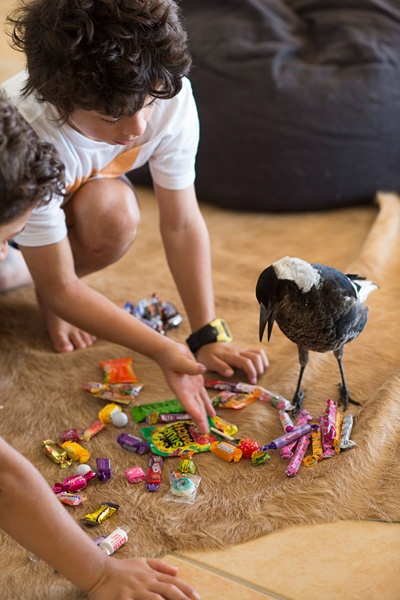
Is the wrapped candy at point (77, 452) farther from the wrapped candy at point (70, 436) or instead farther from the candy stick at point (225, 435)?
the candy stick at point (225, 435)

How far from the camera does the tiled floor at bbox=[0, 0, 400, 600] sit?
1.01 metres

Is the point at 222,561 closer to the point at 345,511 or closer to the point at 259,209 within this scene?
the point at 345,511

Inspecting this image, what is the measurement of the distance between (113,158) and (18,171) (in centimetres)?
59

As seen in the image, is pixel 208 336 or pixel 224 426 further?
pixel 208 336

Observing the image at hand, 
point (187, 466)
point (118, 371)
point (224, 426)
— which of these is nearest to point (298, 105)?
point (118, 371)

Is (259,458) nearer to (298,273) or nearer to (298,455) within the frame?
(298,455)

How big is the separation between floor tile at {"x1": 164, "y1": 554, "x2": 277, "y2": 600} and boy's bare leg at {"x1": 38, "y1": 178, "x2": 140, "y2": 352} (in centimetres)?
68

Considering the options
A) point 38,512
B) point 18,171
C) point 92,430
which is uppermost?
point 18,171

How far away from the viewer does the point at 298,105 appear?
7.18ft

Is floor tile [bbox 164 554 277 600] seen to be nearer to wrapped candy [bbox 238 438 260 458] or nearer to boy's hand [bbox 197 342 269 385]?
wrapped candy [bbox 238 438 260 458]

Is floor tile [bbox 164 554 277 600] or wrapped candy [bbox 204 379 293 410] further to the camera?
wrapped candy [bbox 204 379 293 410]

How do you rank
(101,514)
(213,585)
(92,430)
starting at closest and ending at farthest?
1. (213,585)
2. (101,514)
3. (92,430)

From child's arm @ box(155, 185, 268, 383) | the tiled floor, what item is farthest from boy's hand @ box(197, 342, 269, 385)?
the tiled floor

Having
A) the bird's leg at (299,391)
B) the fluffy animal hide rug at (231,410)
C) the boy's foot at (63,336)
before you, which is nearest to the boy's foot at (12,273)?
the fluffy animal hide rug at (231,410)
